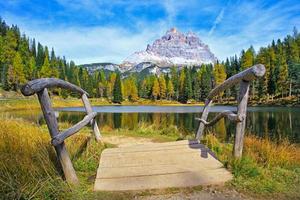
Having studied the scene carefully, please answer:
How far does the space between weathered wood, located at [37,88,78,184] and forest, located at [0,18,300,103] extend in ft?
159

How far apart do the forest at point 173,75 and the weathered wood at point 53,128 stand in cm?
4849

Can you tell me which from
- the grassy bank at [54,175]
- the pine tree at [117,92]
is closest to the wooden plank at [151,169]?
the grassy bank at [54,175]

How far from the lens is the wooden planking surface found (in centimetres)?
449

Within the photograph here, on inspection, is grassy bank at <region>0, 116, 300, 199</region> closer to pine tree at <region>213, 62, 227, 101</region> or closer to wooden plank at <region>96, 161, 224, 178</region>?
wooden plank at <region>96, 161, 224, 178</region>

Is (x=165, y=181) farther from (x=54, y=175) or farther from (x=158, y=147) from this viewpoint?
(x=54, y=175)

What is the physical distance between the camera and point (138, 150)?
19.5 ft

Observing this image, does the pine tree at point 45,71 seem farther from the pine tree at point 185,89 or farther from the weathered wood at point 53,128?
the weathered wood at point 53,128

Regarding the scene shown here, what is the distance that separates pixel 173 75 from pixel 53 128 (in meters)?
103

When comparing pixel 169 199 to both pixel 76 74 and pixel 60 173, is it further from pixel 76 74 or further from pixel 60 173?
pixel 76 74

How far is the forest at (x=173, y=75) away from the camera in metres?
63.2

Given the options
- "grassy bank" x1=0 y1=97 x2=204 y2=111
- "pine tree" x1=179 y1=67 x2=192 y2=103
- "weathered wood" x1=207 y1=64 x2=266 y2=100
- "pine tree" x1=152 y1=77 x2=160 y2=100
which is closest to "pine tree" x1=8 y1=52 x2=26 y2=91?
"grassy bank" x1=0 y1=97 x2=204 y2=111

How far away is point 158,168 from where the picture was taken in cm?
501

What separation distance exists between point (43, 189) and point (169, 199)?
174 centimetres

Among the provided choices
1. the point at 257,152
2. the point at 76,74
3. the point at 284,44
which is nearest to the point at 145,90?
the point at 76,74
